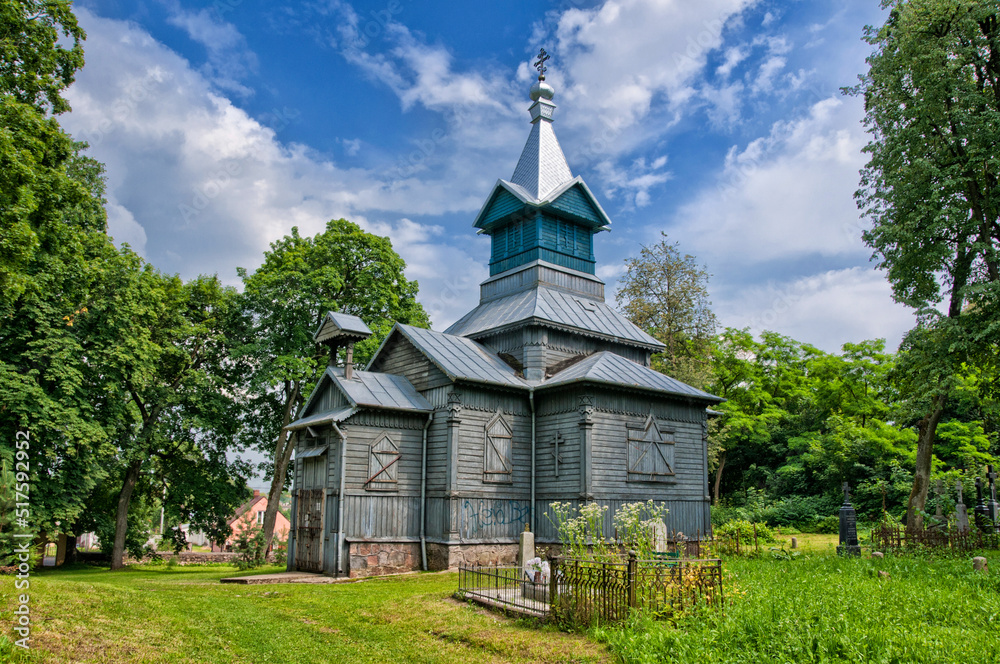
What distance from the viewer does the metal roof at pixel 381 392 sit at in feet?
65.4

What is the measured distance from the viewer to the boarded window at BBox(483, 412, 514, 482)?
821 inches

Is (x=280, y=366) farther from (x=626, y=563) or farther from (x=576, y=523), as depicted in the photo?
(x=626, y=563)

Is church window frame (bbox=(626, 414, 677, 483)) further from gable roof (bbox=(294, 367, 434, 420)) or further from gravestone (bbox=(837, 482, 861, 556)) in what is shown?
gable roof (bbox=(294, 367, 434, 420))

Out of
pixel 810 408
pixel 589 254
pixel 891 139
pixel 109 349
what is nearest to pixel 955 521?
pixel 891 139

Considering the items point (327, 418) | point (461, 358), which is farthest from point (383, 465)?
point (461, 358)

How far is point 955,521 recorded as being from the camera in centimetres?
2138

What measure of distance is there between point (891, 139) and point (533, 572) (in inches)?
645

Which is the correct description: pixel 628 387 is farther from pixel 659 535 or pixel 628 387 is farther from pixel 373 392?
pixel 373 392

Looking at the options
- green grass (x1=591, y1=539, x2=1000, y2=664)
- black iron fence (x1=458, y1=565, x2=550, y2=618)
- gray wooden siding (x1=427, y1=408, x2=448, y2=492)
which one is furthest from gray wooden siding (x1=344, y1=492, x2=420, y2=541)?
green grass (x1=591, y1=539, x2=1000, y2=664)

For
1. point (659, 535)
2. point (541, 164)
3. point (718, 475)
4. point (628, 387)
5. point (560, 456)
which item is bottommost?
point (659, 535)

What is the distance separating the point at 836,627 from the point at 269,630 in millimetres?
8500

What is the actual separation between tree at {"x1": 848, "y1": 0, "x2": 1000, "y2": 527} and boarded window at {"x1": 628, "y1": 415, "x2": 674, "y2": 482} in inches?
271

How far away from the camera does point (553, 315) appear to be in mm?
23750

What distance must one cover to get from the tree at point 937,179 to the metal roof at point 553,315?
28.0 feet
